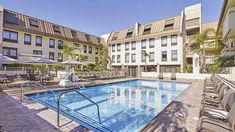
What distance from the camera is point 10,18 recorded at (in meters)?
22.4

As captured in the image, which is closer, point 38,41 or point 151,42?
point 38,41

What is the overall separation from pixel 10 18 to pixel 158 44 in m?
24.4

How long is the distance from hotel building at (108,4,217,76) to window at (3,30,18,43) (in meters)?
19.3

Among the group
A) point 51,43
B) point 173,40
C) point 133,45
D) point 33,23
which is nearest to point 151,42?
point 133,45

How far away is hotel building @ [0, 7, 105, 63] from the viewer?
22.0 meters

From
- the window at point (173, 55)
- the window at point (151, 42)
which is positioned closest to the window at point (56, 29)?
the window at point (151, 42)

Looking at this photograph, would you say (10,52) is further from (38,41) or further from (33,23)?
(33,23)

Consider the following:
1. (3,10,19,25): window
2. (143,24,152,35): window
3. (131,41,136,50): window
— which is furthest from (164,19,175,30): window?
(3,10,19,25): window

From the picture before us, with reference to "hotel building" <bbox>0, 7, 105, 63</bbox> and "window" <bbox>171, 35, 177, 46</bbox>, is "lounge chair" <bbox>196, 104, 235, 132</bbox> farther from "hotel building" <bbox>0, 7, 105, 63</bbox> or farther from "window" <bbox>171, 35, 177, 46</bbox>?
"window" <bbox>171, 35, 177, 46</bbox>

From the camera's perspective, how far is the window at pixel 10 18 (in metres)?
21.9

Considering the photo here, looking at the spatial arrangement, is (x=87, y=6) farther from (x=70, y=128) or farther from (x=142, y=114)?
(x=70, y=128)

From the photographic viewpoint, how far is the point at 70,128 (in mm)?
4613

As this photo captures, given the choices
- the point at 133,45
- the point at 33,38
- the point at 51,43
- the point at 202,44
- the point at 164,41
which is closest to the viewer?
the point at 202,44

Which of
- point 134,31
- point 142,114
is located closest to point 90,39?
point 134,31
